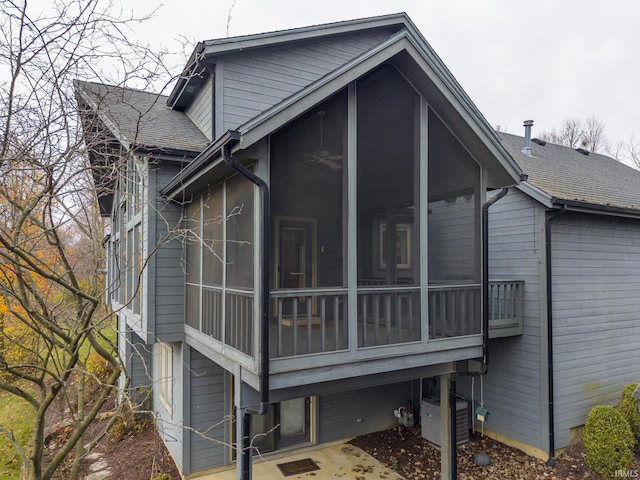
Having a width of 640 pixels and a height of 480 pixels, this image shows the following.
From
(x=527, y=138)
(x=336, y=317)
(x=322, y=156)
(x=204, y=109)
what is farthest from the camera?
(x=527, y=138)

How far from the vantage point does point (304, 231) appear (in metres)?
8.17

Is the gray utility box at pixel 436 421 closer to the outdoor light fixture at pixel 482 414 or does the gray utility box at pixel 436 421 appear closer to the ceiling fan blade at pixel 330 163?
the outdoor light fixture at pixel 482 414

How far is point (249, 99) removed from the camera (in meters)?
7.49

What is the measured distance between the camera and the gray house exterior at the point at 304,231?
178 inches

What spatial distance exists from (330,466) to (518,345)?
13.5 feet

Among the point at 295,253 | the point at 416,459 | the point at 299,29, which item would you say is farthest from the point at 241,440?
the point at 299,29

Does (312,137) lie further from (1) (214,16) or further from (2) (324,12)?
→ (2) (324,12)

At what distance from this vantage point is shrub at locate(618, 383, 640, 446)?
7215 mm

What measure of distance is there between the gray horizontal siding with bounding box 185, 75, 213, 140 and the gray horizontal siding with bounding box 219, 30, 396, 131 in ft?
1.56

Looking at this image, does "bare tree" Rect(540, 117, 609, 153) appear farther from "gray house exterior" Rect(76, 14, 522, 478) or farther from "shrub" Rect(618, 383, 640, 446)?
"gray house exterior" Rect(76, 14, 522, 478)

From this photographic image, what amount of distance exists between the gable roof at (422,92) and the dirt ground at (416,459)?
190 inches

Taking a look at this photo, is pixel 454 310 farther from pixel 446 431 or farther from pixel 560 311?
pixel 560 311

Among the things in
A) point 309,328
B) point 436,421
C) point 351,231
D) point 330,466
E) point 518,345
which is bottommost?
point 330,466

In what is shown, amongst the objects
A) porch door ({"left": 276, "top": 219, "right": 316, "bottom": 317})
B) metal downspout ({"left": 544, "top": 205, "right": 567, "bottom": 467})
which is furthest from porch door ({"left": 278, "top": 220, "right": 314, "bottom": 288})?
metal downspout ({"left": 544, "top": 205, "right": 567, "bottom": 467})
